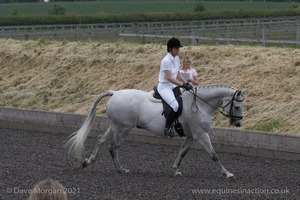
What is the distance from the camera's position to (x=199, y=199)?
12562mm

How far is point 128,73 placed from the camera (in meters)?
25.2

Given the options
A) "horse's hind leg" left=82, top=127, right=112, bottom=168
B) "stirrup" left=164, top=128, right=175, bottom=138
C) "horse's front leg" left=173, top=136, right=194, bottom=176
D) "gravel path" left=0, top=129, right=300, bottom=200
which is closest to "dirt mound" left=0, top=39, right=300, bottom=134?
"gravel path" left=0, top=129, right=300, bottom=200

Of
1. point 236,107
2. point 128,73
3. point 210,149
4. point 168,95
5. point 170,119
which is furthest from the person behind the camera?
point 128,73

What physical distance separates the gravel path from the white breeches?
1.20 metres

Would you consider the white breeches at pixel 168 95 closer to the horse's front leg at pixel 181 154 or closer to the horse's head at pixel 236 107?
the horse's front leg at pixel 181 154

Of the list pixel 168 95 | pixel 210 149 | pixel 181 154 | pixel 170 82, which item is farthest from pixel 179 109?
pixel 210 149

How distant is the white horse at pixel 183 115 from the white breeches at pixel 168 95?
0.19 meters

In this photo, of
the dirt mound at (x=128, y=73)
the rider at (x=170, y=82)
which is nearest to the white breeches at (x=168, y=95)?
the rider at (x=170, y=82)

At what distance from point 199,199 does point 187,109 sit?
288 centimetres

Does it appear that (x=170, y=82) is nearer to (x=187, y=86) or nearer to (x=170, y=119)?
(x=187, y=86)

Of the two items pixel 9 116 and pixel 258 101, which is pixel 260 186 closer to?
pixel 258 101

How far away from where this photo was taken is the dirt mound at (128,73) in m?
19.8

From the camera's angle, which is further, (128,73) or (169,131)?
(128,73)

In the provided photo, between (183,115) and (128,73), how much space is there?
10.2 meters
